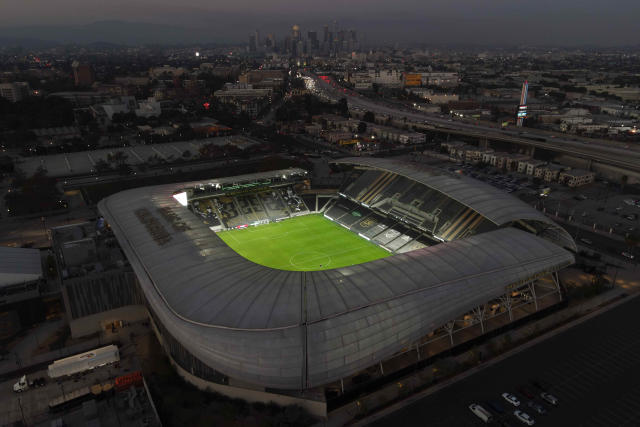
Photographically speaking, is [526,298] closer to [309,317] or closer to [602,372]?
[602,372]

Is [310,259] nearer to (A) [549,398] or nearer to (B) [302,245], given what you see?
(B) [302,245]

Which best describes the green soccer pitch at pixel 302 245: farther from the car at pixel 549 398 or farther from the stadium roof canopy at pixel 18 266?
the car at pixel 549 398

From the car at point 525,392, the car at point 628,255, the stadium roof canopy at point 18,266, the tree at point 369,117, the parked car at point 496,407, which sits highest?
the tree at point 369,117

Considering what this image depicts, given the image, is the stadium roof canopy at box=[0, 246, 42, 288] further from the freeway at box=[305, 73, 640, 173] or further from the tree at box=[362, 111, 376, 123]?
the tree at box=[362, 111, 376, 123]

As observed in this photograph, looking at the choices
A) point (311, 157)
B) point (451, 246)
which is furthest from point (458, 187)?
point (311, 157)

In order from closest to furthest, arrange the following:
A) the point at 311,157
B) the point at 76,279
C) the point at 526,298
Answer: the point at 76,279 → the point at 526,298 → the point at 311,157

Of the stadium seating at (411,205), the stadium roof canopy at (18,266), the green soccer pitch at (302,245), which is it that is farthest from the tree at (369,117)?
the stadium roof canopy at (18,266)
